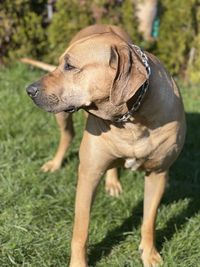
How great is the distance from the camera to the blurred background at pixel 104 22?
5.98m

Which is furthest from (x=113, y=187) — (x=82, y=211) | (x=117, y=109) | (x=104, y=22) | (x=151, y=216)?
(x=104, y=22)

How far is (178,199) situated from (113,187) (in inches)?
19.1

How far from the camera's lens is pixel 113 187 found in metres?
4.10

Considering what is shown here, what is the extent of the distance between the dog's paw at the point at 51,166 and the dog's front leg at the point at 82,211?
114 centimetres

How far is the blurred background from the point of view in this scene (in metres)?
5.98

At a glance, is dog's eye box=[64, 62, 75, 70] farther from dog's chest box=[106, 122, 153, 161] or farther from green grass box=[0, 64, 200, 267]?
green grass box=[0, 64, 200, 267]

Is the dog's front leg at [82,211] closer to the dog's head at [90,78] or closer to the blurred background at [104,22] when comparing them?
the dog's head at [90,78]

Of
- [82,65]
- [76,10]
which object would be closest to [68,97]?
[82,65]

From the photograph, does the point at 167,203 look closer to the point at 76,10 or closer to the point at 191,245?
the point at 191,245

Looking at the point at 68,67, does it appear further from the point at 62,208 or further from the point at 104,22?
the point at 104,22

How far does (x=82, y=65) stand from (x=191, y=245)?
1.44m

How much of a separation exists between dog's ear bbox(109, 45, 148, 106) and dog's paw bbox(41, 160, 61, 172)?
1.72 metres

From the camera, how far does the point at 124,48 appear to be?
2.69 metres

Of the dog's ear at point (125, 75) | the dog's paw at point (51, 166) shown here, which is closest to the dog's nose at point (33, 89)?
the dog's ear at point (125, 75)
